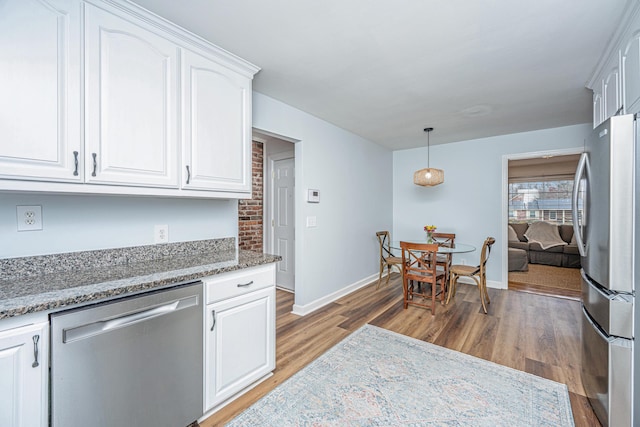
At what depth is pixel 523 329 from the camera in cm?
288

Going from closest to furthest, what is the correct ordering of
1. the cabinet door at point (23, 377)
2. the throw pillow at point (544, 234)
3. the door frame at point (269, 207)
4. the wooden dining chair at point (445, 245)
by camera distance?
the cabinet door at point (23, 377) → the wooden dining chair at point (445, 245) → the door frame at point (269, 207) → the throw pillow at point (544, 234)

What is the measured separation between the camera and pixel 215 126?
76.8 inches

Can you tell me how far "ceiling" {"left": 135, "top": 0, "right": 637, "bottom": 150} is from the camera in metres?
1.59

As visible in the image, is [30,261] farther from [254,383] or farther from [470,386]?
[470,386]

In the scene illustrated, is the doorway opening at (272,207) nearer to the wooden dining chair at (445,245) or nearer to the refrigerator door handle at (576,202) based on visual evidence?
the wooden dining chair at (445,245)

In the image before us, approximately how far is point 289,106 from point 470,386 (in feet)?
9.97

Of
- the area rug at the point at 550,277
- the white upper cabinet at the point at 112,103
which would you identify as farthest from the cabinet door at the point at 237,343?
the area rug at the point at 550,277

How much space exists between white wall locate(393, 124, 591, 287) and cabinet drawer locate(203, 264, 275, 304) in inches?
148

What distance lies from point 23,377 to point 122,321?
1.11 ft

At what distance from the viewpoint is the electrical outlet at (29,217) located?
1.46 meters

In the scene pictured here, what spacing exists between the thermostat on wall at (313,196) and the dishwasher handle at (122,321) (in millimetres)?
1995

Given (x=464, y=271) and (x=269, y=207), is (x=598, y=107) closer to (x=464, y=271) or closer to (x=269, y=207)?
(x=464, y=271)

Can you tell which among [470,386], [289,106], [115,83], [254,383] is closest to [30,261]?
[115,83]

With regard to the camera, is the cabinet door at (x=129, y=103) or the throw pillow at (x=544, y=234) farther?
the throw pillow at (x=544, y=234)
